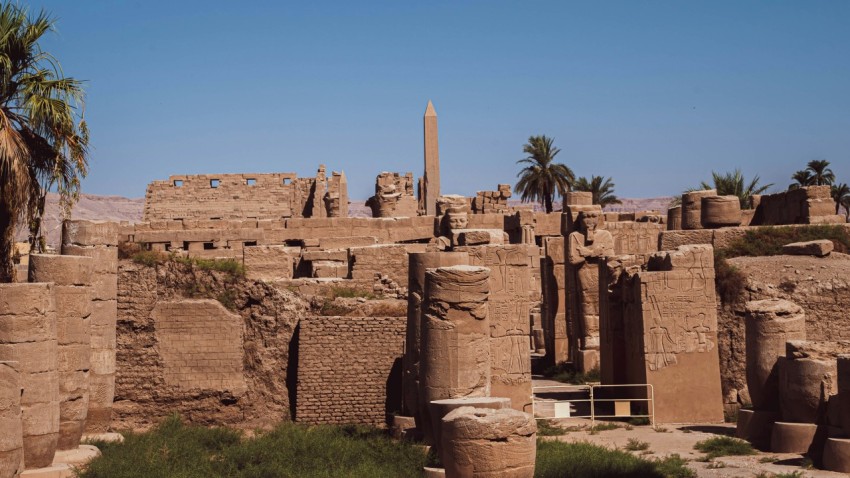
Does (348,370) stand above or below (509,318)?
below

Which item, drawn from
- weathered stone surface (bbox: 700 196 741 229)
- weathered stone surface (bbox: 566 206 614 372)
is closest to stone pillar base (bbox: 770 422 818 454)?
weathered stone surface (bbox: 700 196 741 229)

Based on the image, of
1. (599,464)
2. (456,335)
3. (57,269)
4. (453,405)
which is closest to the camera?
(453,405)

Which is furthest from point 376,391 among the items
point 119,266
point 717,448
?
point 717,448

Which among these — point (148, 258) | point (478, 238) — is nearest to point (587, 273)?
point (478, 238)

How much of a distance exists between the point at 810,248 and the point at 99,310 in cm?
1352

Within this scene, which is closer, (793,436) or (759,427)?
(793,436)

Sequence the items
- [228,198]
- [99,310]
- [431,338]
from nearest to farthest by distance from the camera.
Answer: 1. [431,338]
2. [99,310]
3. [228,198]

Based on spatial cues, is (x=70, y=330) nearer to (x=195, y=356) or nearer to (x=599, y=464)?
(x=195, y=356)

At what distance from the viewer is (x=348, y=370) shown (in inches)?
808

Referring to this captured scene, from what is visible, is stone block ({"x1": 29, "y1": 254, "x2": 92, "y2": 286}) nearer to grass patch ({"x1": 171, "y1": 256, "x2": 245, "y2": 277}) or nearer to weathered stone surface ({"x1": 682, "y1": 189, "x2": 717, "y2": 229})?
grass patch ({"x1": 171, "y1": 256, "x2": 245, "y2": 277})

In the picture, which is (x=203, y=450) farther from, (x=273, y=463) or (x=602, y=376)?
(x=602, y=376)

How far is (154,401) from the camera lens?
20609 millimetres

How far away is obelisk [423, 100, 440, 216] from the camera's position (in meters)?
51.1

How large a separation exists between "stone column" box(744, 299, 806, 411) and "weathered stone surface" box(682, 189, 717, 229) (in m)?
7.78
